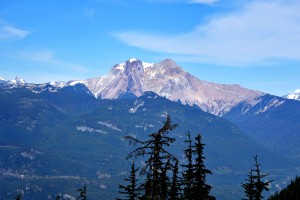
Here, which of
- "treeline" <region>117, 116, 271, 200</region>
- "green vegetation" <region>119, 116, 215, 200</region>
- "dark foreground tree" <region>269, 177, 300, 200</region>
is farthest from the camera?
"dark foreground tree" <region>269, 177, 300, 200</region>

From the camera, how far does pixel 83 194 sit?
2783 inches

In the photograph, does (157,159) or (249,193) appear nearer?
(157,159)

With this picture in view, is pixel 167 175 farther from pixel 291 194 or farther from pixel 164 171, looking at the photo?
pixel 291 194

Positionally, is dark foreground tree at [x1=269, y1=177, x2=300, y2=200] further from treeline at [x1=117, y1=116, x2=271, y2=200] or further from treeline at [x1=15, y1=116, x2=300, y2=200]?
treeline at [x1=117, y1=116, x2=271, y2=200]

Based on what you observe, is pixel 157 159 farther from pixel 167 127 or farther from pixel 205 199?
pixel 205 199

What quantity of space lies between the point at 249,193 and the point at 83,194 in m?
24.2

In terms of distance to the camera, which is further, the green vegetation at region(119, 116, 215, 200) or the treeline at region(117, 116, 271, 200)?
the treeline at region(117, 116, 271, 200)

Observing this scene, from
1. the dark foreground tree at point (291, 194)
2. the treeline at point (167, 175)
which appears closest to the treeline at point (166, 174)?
the treeline at point (167, 175)

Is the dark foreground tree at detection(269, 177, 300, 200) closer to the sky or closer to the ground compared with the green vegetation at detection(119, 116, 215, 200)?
closer to the sky

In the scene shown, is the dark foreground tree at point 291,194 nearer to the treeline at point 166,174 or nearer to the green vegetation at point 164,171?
the treeline at point 166,174

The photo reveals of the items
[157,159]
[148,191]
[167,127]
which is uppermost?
[167,127]

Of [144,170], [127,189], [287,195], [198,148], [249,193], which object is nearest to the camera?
[144,170]

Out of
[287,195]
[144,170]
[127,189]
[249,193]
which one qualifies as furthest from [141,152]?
[287,195]

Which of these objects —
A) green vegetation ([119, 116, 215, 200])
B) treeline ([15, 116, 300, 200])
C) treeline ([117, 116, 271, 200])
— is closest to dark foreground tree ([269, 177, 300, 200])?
treeline ([15, 116, 300, 200])
